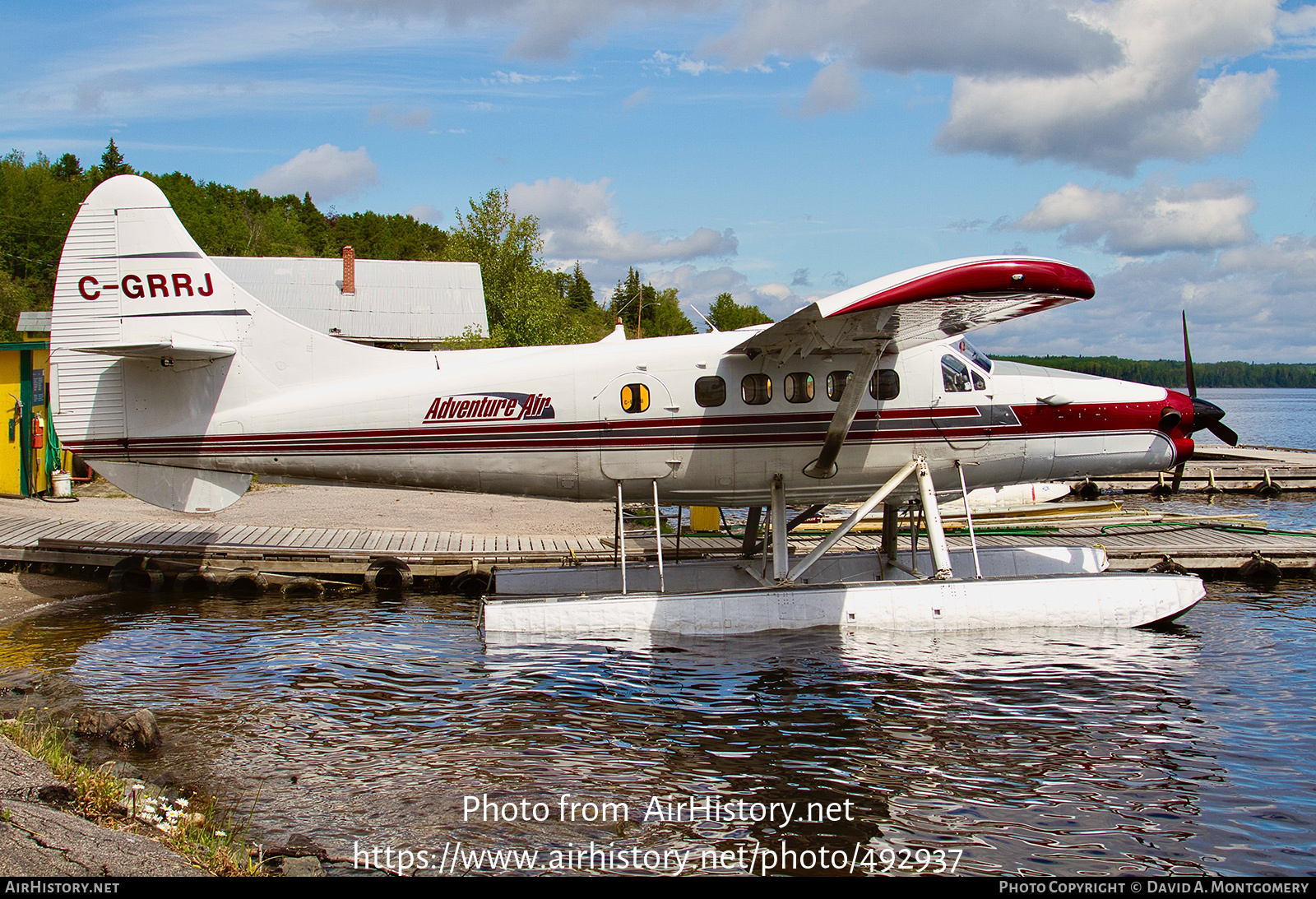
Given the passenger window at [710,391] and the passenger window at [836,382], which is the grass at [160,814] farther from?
the passenger window at [836,382]

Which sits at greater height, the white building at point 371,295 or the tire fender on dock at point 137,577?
the white building at point 371,295

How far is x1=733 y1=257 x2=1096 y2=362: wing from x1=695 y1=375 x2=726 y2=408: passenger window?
1.50ft

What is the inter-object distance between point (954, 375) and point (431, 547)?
8.52m

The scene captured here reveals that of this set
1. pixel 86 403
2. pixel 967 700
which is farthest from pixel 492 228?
pixel 967 700

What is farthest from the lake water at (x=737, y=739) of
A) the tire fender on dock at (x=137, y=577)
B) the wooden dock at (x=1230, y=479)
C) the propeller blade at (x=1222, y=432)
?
the wooden dock at (x=1230, y=479)

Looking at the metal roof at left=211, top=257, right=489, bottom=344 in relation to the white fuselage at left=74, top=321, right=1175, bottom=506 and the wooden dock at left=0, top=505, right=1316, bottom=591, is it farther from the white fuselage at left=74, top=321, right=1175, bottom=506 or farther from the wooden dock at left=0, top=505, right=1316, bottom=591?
the white fuselage at left=74, top=321, right=1175, bottom=506

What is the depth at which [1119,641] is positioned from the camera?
34.5 ft

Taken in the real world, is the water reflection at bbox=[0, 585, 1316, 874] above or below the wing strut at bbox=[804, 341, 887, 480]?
below

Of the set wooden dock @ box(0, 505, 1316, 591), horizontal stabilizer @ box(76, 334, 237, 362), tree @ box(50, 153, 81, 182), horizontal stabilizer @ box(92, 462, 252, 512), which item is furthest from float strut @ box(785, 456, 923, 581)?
tree @ box(50, 153, 81, 182)

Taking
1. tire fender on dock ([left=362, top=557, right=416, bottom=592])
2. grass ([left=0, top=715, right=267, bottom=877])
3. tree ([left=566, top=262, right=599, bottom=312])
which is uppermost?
tree ([left=566, top=262, right=599, bottom=312])

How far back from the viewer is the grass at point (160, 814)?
4941mm

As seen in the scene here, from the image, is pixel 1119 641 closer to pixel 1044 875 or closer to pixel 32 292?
pixel 1044 875

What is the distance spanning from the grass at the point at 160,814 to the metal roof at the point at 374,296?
34.0m

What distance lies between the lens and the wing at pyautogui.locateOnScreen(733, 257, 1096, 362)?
26.9 ft
